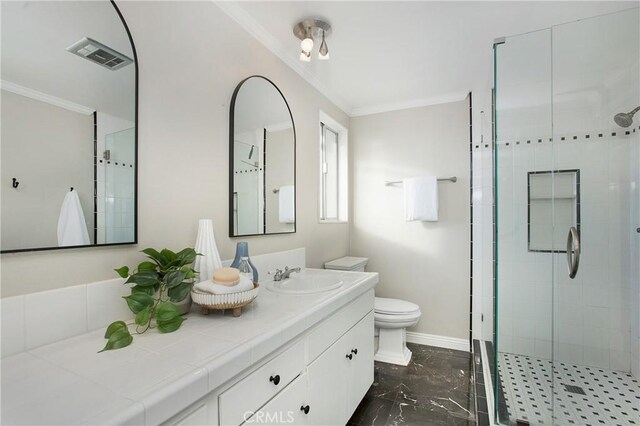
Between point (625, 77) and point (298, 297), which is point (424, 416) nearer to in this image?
point (298, 297)

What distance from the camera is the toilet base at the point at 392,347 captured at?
2543 mm

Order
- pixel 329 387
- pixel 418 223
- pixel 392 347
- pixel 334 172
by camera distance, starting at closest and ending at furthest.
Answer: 1. pixel 329 387
2. pixel 392 347
3. pixel 418 223
4. pixel 334 172

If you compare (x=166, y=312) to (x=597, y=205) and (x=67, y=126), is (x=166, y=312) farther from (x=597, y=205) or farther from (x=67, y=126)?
(x=597, y=205)

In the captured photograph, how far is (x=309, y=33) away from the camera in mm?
1827

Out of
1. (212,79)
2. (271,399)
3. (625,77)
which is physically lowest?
(271,399)

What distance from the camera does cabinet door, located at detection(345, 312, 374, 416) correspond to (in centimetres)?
168

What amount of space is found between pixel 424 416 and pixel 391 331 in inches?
30.1

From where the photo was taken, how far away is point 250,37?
70.9 inches

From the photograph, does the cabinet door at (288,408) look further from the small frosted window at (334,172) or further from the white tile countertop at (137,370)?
the small frosted window at (334,172)

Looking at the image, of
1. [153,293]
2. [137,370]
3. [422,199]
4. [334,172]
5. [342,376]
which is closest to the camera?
[137,370]

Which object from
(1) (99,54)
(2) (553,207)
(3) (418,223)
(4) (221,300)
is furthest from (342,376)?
(3) (418,223)

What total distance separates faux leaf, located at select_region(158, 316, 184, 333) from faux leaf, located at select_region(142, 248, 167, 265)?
0.23 m

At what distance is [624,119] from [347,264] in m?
2.08

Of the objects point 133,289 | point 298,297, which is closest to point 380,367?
point 298,297
